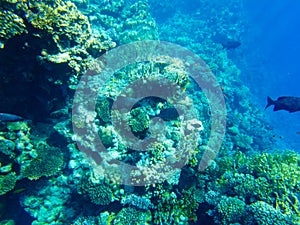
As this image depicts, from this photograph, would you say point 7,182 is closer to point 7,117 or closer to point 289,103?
point 7,117

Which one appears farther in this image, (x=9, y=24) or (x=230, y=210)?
(x=230, y=210)

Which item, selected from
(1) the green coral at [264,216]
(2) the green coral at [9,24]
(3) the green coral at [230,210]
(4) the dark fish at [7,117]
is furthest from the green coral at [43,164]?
(1) the green coral at [264,216]

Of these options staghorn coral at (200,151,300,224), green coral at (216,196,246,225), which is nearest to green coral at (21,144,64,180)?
staghorn coral at (200,151,300,224)

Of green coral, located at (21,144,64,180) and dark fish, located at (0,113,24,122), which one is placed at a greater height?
dark fish, located at (0,113,24,122)

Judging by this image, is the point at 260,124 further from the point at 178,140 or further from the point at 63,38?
the point at 63,38

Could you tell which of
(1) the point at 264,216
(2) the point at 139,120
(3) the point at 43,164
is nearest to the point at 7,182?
(3) the point at 43,164

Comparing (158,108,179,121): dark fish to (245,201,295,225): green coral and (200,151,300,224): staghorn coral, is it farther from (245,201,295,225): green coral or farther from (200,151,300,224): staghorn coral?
(245,201,295,225): green coral

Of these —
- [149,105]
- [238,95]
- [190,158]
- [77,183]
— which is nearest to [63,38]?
[149,105]

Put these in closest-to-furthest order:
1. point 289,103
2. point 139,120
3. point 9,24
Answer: point 9,24, point 139,120, point 289,103

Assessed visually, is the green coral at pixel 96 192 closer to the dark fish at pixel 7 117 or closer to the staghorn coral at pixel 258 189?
the dark fish at pixel 7 117

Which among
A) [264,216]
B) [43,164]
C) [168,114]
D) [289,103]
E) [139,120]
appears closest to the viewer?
[264,216]

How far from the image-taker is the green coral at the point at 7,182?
4.03 metres

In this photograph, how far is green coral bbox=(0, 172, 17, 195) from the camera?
4.03m

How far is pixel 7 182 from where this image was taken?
407 cm
